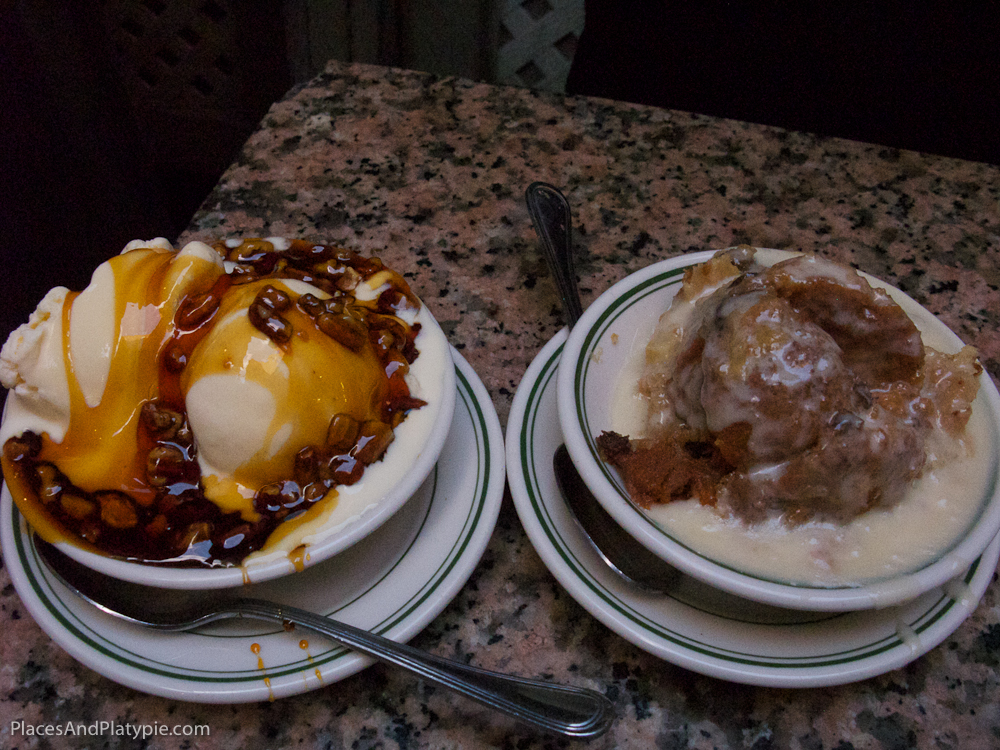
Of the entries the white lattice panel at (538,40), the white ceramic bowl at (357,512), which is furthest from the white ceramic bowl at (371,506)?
the white lattice panel at (538,40)

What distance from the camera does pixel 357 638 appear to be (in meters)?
0.79

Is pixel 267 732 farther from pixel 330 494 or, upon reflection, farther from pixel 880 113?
pixel 880 113

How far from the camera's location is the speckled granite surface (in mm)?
836

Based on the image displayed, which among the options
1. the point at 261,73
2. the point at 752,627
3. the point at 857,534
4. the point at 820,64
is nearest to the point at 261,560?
the point at 752,627

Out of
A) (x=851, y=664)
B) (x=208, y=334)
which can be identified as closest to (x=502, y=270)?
(x=208, y=334)

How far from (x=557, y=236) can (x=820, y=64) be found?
116cm

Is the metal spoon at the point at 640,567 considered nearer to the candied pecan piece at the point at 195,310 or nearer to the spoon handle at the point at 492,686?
the spoon handle at the point at 492,686

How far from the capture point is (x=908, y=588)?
2.57ft

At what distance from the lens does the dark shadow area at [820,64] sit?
1.83 meters

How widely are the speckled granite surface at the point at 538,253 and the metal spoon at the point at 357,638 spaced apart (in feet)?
0.30

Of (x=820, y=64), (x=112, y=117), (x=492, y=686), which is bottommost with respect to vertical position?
(x=112, y=117)

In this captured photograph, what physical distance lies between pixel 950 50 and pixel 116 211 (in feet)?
8.07

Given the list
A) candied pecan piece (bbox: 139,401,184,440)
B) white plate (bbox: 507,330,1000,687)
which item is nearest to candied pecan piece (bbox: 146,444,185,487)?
candied pecan piece (bbox: 139,401,184,440)

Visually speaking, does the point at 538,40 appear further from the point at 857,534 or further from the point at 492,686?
the point at 492,686
